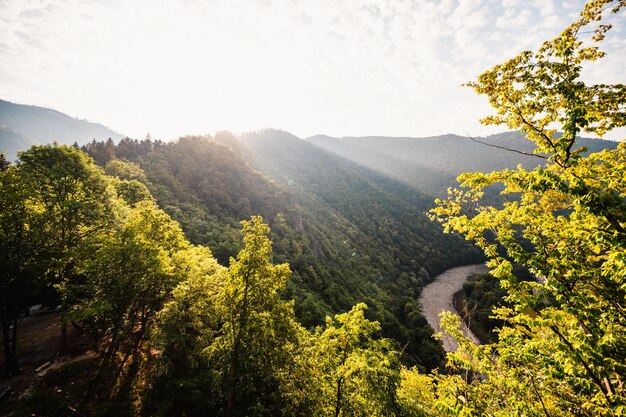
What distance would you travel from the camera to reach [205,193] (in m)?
74.9

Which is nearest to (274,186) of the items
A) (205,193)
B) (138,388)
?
(205,193)

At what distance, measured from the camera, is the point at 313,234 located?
83.2 metres

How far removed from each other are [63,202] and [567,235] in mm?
28261

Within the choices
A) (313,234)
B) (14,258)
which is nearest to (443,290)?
(313,234)

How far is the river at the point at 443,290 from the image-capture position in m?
75.4

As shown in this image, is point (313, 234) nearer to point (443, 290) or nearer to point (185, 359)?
point (443, 290)

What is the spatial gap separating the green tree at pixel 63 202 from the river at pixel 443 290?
71.9 meters

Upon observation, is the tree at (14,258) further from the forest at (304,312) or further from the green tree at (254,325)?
the green tree at (254,325)

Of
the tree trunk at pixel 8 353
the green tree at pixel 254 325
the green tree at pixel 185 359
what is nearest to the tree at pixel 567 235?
the green tree at pixel 254 325

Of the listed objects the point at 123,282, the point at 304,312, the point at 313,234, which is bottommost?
the point at 304,312

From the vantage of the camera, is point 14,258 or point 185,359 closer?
point 14,258

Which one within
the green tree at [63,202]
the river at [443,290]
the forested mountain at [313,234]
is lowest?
the river at [443,290]

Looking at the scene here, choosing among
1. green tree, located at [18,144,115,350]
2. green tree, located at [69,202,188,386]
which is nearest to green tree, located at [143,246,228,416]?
green tree, located at [69,202,188,386]

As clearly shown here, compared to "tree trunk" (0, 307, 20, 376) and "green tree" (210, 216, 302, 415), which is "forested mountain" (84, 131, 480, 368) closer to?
"green tree" (210, 216, 302, 415)
